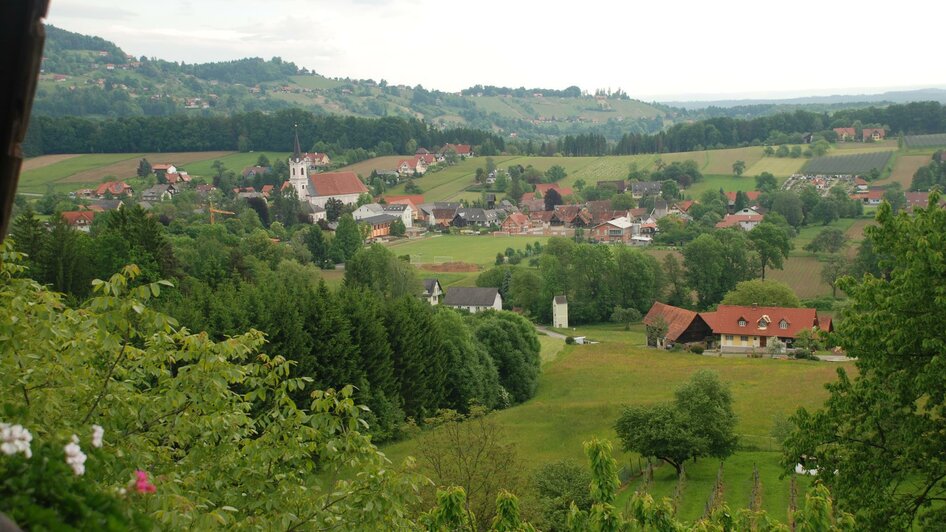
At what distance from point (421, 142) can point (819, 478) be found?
510 ft

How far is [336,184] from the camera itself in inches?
4724

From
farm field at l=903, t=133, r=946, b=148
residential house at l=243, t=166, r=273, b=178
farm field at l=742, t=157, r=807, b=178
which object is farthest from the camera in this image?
farm field at l=903, t=133, r=946, b=148

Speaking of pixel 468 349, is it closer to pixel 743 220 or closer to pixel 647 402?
pixel 647 402

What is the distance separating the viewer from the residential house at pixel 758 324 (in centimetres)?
5428

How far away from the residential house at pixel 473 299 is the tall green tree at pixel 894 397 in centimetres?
5647

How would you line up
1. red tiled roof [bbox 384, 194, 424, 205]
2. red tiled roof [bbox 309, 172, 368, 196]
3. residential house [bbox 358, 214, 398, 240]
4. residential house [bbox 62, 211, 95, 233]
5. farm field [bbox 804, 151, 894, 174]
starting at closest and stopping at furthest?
residential house [bbox 62, 211, 95, 233], residential house [bbox 358, 214, 398, 240], red tiled roof [bbox 384, 194, 424, 205], red tiled roof [bbox 309, 172, 368, 196], farm field [bbox 804, 151, 894, 174]

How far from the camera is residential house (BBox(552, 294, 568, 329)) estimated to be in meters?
68.4

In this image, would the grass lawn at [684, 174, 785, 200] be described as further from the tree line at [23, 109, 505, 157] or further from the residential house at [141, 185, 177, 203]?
the residential house at [141, 185, 177, 203]

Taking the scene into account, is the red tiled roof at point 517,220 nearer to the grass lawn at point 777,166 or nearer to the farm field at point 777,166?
the farm field at point 777,166

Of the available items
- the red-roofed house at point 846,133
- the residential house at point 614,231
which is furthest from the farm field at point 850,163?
the residential house at point 614,231

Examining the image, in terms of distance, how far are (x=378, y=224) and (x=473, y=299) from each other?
35.8 meters

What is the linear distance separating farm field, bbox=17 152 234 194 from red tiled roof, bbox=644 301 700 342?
272 ft

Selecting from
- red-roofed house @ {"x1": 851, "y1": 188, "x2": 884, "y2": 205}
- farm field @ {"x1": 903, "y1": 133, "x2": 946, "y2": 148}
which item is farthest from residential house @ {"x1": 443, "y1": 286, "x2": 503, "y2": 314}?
farm field @ {"x1": 903, "y1": 133, "x2": 946, "y2": 148}

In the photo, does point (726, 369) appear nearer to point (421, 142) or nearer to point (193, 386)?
point (193, 386)
